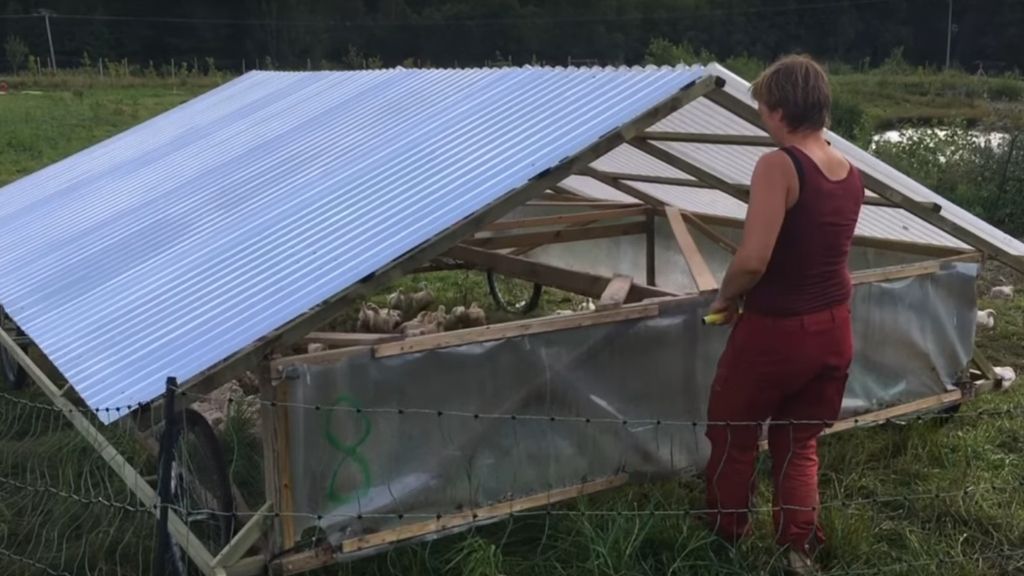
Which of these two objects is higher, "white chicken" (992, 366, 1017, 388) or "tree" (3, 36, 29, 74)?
"tree" (3, 36, 29, 74)

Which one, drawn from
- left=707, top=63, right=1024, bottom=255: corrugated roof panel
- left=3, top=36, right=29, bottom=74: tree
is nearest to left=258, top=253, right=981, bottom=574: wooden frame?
left=707, top=63, right=1024, bottom=255: corrugated roof panel

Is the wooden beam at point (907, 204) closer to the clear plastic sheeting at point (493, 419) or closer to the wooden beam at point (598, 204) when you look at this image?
the clear plastic sheeting at point (493, 419)

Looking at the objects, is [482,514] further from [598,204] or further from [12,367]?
[12,367]

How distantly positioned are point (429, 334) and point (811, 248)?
1509mm

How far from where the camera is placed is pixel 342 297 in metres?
3.36

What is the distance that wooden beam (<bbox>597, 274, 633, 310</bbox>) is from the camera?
4281 mm

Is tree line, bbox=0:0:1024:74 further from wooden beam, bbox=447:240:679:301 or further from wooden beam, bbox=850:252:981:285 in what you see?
wooden beam, bbox=850:252:981:285

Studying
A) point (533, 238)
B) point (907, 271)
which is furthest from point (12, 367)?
point (907, 271)

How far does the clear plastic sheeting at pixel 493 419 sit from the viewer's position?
11.7ft

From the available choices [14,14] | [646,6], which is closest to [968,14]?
[646,6]

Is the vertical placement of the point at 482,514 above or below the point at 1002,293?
above

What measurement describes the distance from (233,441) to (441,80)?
2385 mm

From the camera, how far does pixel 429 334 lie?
4.00m

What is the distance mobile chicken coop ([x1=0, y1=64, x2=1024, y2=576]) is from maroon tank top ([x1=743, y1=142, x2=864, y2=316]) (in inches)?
26.7
